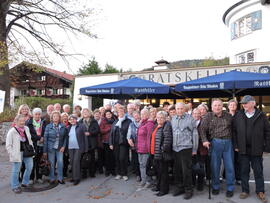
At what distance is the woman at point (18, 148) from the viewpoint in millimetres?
4770

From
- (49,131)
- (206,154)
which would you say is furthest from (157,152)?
(49,131)

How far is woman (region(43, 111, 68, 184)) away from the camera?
17.6 ft

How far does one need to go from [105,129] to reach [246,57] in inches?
566

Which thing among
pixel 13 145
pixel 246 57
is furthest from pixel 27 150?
pixel 246 57

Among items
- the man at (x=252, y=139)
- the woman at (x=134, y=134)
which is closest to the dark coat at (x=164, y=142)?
the woman at (x=134, y=134)

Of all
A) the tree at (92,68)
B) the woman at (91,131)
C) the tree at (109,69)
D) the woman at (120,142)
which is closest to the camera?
the woman at (120,142)

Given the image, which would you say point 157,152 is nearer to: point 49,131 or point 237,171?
point 237,171

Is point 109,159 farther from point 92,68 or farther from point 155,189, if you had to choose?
point 92,68

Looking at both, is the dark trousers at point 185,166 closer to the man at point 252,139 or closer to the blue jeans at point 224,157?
the blue jeans at point 224,157

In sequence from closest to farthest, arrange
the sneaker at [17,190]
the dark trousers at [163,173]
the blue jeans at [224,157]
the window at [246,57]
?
1. the blue jeans at [224,157]
2. the dark trousers at [163,173]
3. the sneaker at [17,190]
4. the window at [246,57]

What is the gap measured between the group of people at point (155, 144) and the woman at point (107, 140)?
0.08ft

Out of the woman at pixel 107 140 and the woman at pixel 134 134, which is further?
the woman at pixel 107 140

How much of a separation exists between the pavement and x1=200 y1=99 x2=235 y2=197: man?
34cm

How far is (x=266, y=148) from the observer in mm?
4133
